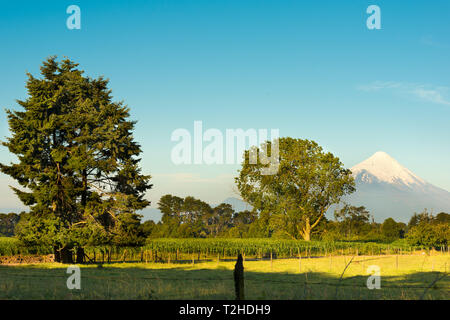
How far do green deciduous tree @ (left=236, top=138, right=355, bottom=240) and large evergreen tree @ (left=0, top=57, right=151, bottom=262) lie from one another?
1236 inches

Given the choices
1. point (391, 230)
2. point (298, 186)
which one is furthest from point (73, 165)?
point (391, 230)

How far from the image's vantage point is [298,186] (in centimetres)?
6538

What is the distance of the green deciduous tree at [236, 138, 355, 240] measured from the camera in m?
63.9

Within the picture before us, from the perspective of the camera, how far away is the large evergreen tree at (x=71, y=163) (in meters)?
33.3

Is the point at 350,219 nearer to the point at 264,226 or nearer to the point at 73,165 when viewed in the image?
the point at 264,226

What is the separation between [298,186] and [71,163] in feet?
131

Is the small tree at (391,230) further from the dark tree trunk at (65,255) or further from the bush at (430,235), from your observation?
the dark tree trunk at (65,255)

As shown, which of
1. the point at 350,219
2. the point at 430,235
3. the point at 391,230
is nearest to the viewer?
the point at 430,235

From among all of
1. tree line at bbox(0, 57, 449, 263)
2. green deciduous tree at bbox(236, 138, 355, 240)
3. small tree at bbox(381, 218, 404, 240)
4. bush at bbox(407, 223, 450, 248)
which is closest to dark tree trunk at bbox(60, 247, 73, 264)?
tree line at bbox(0, 57, 449, 263)

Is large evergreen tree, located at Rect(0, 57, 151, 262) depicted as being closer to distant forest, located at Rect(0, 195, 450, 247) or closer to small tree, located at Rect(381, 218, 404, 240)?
distant forest, located at Rect(0, 195, 450, 247)

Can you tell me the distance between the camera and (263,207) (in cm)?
6675

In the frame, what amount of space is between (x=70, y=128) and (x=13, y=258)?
41.3 feet
